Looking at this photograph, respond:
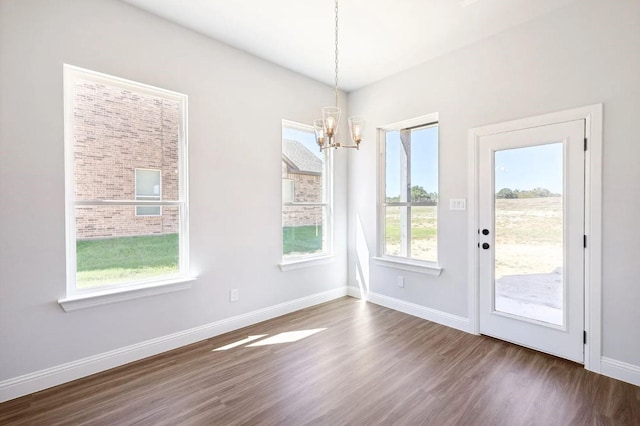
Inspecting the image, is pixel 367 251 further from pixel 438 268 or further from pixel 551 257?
pixel 551 257

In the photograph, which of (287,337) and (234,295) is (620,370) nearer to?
(287,337)

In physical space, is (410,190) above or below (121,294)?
above

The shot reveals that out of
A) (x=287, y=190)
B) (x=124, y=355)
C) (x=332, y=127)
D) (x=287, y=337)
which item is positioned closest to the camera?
(x=332, y=127)

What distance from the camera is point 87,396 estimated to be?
219 cm

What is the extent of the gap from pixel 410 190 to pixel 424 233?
1.91 feet

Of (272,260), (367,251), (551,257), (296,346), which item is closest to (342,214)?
(367,251)

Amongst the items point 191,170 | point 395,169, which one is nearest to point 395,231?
point 395,169

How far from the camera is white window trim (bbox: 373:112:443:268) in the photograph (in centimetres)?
364

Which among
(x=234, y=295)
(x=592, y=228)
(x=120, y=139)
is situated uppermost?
(x=120, y=139)

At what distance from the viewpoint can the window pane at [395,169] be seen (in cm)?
402

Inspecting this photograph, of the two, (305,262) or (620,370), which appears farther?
(305,262)

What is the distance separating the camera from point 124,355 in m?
2.62

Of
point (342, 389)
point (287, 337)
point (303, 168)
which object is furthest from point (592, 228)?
point (303, 168)

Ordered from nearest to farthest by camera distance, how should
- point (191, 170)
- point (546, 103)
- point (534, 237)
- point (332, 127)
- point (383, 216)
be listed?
→ point (332, 127), point (546, 103), point (534, 237), point (191, 170), point (383, 216)
